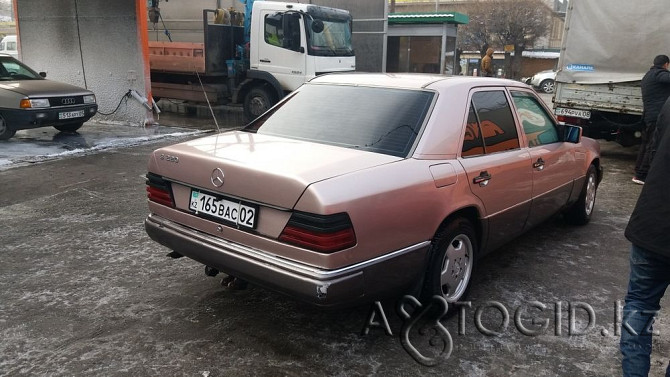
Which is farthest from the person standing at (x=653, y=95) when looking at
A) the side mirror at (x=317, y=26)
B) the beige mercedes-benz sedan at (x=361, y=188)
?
Result: the side mirror at (x=317, y=26)

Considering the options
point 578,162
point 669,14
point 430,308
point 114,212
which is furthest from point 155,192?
point 669,14

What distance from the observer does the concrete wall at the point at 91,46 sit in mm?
11367

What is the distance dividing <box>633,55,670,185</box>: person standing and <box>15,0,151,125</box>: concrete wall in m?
9.39

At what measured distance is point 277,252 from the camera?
283cm

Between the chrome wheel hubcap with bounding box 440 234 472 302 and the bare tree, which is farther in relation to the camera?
the bare tree

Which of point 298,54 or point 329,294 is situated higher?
point 298,54

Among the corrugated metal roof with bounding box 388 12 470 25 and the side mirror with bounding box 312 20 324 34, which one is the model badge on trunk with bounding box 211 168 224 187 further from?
the corrugated metal roof with bounding box 388 12 470 25

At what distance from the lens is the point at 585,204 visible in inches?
214

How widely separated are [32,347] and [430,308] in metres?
2.38

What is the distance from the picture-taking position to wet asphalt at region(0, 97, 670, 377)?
296 cm

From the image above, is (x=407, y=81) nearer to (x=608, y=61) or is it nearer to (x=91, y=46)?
(x=608, y=61)

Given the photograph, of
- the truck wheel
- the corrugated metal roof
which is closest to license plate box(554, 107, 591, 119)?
the truck wheel

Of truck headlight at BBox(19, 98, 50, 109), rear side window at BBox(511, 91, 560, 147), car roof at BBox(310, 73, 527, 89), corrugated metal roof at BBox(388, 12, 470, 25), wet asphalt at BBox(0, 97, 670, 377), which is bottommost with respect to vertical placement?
wet asphalt at BBox(0, 97, 670, 377)

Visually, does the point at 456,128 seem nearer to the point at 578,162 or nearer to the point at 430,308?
the point at 430,308
